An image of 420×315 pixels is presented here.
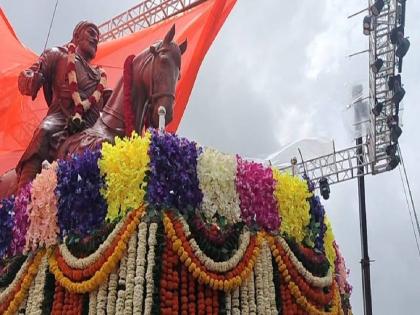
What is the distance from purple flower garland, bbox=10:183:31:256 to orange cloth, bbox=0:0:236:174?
432 cm

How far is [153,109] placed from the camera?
7.76 m

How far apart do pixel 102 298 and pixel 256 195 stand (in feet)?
5.81

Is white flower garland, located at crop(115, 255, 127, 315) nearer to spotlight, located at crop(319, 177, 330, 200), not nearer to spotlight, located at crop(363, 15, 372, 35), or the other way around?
spotlight, located at crop(363, 15, 372, 35)

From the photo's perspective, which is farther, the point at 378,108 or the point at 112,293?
the point at 378,108

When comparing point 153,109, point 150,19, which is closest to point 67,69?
point 153,109

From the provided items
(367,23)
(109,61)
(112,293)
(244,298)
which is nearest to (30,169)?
(112,293)

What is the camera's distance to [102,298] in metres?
6.11

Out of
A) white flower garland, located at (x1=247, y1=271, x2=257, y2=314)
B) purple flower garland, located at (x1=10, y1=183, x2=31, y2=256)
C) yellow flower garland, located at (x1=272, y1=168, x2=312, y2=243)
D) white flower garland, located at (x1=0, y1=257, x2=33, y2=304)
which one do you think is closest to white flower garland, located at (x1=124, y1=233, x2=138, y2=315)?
white flower garland, located at (x1=247, y1=271, x2=257, y2=314)

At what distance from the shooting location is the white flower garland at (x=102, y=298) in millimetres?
6074

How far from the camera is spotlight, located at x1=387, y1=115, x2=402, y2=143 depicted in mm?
13906

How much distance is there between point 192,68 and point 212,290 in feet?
20.0

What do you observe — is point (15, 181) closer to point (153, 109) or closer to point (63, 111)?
point (63, 111)

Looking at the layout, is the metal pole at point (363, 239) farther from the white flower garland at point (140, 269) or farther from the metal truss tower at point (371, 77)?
the white flower garland at point (140, 269)

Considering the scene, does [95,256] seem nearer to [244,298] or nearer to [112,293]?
[112,293]
